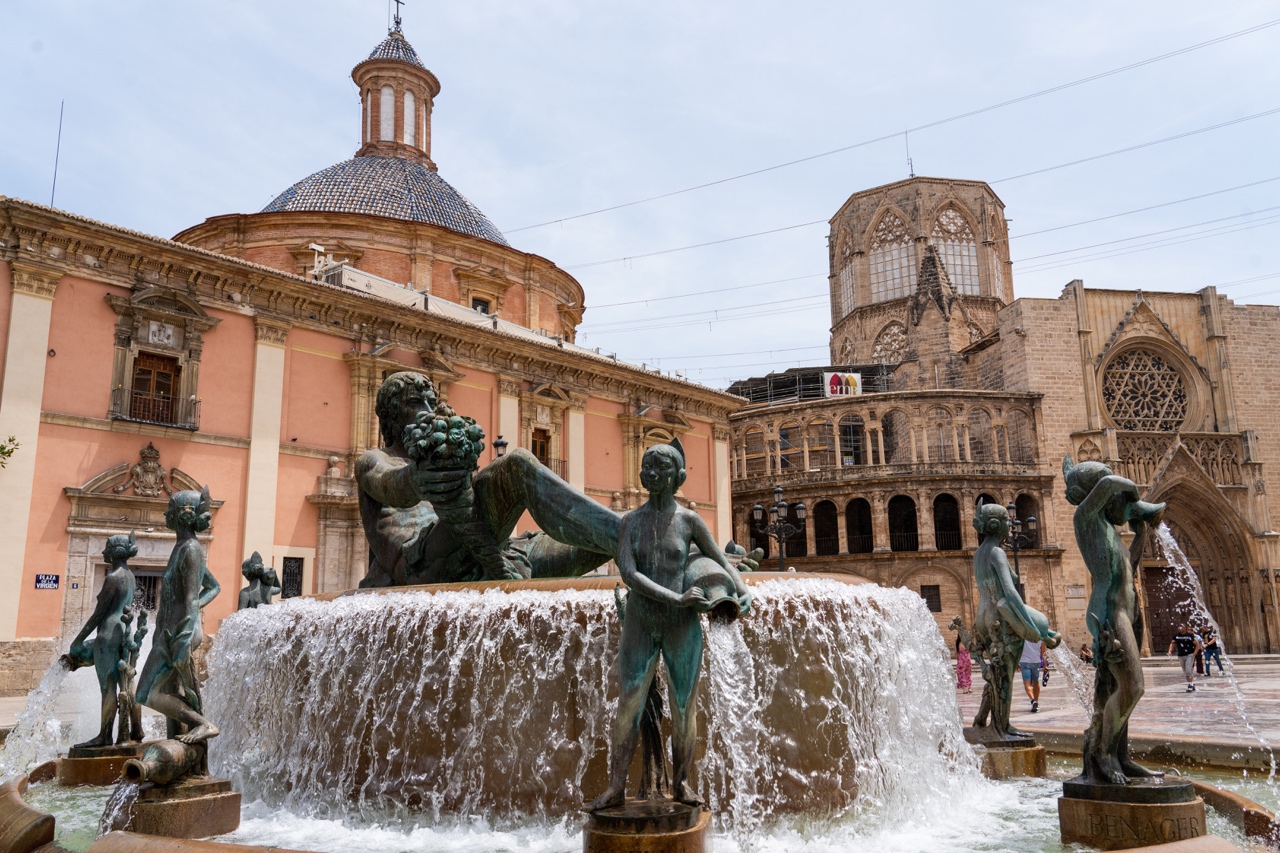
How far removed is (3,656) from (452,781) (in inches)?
570

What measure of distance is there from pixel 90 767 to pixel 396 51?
31.1m

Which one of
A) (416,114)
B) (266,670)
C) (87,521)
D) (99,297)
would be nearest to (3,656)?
(87,521)

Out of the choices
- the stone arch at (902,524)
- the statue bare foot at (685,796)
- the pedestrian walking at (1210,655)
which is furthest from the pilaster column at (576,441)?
the statue bare foot at (685,796)

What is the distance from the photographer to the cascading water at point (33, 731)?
21.0 feet

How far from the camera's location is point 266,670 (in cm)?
519

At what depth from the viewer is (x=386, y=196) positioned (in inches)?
1102

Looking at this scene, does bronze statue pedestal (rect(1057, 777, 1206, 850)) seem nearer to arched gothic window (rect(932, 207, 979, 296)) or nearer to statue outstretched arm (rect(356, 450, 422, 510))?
statue outstretched arm (rect(356, 450, 422, 510))

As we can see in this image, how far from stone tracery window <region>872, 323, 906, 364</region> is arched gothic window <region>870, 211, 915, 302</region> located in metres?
1.48

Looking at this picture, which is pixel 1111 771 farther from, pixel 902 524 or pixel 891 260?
pixel 891 260

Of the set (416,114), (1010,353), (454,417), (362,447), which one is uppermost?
(416,114)

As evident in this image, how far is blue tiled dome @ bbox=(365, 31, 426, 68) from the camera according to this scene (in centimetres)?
3212

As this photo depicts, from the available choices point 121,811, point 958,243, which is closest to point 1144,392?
point 958,243

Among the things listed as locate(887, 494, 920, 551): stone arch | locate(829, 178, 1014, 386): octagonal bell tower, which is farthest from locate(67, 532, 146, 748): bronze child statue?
locate(829, 178, 1014, 386): octagonal bell tower

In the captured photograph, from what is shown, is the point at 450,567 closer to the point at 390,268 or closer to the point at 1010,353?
the point at 390,268
